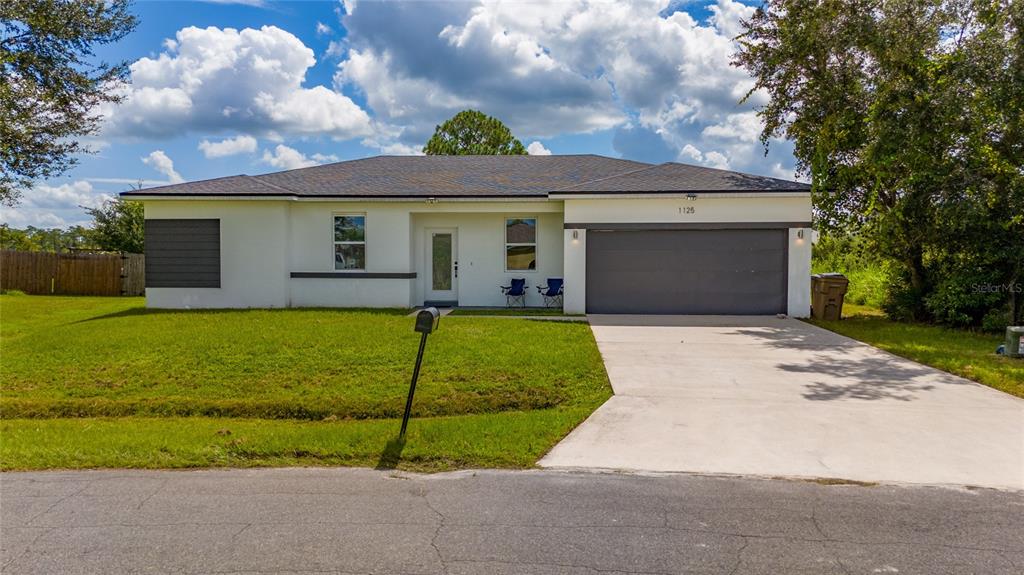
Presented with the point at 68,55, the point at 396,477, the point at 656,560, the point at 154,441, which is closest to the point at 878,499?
the point at 656,560

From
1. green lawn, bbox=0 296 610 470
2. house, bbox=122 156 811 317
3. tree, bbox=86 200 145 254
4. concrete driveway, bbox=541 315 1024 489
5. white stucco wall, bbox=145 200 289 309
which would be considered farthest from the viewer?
tree, bbox=86 200 145 254

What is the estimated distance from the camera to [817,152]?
48.5 ft

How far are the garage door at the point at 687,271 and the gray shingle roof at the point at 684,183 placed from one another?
1.02 meters

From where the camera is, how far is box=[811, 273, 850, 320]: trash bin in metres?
14.8

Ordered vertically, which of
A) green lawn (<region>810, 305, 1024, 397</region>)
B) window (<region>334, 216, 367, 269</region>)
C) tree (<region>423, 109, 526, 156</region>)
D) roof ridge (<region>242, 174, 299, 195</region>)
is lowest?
green lawn (<region>810, 305, 1024, 397</region>)

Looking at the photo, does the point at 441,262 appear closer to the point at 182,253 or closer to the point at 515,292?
the point at 515,292

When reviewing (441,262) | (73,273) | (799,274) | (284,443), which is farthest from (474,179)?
(73,273)

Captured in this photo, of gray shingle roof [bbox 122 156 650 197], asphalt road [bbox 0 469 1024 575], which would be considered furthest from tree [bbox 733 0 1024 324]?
asphalt road [bbox 0 469 1024 575]

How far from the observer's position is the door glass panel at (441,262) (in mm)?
16453

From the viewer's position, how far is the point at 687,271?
1487 centimetres

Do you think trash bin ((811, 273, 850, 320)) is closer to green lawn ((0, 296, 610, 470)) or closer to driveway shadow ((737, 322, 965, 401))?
driveway shadow ((737, 322, 965, 401))

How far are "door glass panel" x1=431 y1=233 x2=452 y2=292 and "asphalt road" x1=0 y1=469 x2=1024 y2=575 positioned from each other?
1166 cm

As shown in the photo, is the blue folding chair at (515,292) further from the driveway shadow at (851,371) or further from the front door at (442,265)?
the driveway shadow at (851,371)

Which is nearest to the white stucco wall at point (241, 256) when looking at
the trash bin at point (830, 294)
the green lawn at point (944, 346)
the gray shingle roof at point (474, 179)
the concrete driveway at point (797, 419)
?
the gray shingle roof at point (474, 179)
